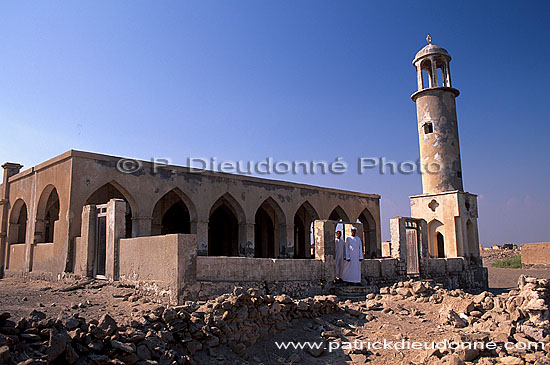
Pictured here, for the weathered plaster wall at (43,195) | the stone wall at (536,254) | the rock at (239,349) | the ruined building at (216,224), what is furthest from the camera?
the stone wall at (536,254)

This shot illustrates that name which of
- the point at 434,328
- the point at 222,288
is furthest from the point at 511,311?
the point at 222,288

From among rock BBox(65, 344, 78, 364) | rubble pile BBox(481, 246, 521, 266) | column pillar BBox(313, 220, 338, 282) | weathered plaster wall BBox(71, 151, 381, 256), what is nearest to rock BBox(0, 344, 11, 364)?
rock BBox(65, 344, 78, 364)

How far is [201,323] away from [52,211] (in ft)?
44.8

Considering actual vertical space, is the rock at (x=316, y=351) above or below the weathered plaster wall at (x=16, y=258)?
below

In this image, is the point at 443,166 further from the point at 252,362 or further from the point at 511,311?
the point at 252,362

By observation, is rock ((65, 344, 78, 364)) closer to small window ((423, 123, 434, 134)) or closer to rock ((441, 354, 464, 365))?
rock ((441, 354, 464, 365))

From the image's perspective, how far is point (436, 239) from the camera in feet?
64.0

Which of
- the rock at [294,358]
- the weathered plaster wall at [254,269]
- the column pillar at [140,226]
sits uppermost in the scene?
the column pillar at [140,226]

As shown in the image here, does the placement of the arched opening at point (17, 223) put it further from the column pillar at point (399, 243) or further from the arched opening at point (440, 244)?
the arched opening at point (440, 244)

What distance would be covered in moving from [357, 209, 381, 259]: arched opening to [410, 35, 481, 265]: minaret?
2.71 metres

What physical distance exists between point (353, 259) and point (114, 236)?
19.9 feet

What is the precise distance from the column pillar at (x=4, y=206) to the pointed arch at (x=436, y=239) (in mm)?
17079

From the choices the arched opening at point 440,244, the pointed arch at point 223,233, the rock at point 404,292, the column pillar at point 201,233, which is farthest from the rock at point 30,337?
the arched opening at point 440,244

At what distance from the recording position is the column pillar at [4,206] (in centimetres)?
1593
